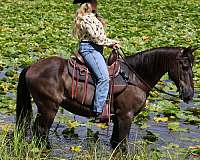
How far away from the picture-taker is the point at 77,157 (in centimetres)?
547

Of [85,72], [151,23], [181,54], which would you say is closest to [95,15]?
[85,72]

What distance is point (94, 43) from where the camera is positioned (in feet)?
20.9

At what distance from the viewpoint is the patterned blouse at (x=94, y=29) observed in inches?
245

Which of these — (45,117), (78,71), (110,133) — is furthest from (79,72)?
(110,133)

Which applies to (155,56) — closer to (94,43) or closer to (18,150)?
(94,43)

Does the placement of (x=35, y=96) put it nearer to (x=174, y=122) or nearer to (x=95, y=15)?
(x=95, y=15)

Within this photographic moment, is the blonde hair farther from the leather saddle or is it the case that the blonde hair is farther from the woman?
the leather saddle

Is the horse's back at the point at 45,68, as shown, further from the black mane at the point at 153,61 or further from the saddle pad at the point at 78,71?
the black mane at the point at 153,61

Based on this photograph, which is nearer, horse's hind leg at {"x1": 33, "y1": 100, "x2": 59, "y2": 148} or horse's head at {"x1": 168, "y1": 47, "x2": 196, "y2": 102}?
horse's head at {"x1": 168, "y1": 47, "x2": 196, "y2": 102}

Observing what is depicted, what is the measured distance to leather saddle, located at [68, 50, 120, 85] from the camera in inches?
252

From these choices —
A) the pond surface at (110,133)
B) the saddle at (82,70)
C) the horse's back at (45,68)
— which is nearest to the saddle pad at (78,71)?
the saddle at (82,70)

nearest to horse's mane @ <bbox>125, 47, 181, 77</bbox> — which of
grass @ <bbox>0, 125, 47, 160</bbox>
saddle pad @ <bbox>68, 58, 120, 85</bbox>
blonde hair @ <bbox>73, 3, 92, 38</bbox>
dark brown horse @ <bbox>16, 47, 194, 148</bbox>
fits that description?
dark brown horse @ <bbox>16, 47, 194, 148</bbox>

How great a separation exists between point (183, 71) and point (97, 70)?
3.47ft

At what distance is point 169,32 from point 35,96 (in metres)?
12.2
